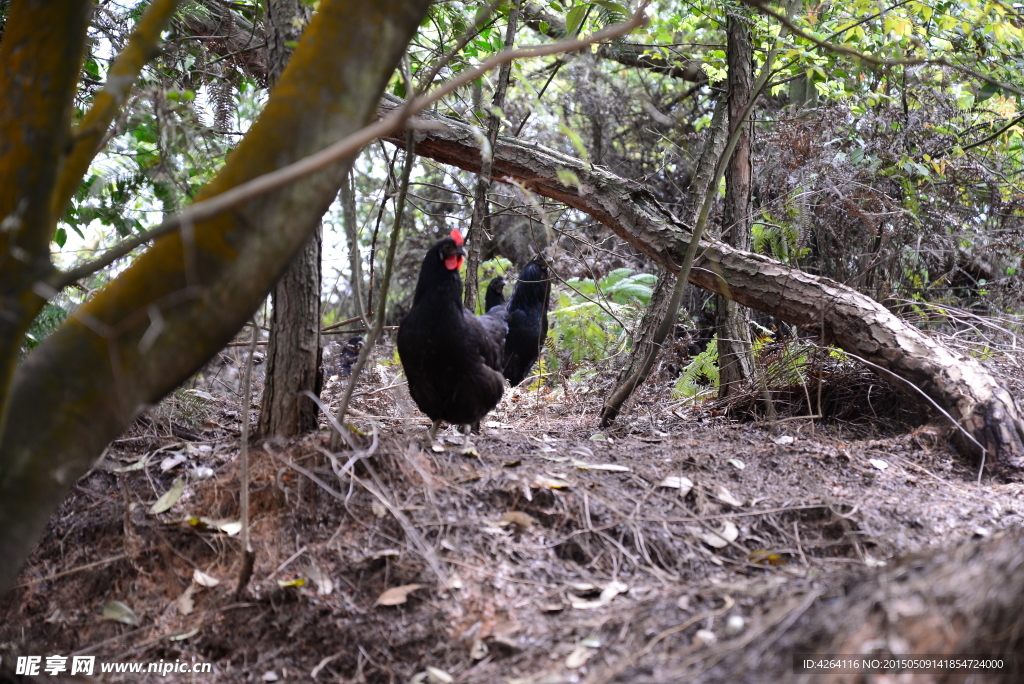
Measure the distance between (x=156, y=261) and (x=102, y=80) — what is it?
3.31 m

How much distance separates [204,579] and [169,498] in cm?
62

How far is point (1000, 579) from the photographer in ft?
5.58

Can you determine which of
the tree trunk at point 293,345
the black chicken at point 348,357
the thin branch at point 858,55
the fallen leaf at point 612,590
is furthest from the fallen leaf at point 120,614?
the black chicken at point 348,357

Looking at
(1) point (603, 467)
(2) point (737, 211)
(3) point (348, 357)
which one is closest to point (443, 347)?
(1) point (603, 467)

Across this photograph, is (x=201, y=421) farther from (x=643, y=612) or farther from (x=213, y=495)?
(x=643, y=612)

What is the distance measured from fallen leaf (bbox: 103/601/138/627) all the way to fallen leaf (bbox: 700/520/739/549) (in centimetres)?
253

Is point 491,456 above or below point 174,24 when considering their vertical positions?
below

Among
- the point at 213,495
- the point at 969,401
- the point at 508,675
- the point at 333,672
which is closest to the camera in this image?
the point at 508,675

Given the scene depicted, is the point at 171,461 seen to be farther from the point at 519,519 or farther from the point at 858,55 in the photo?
the point at 858,55

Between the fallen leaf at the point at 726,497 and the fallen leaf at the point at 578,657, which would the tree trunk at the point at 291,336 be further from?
the fallen leaf at the point at 726,497

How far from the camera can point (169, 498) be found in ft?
11.1

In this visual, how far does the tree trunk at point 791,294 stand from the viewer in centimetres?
400

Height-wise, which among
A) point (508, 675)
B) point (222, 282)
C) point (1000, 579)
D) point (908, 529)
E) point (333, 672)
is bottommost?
point (333, 672)

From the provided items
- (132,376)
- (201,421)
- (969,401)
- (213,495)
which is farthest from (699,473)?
(201,421)
